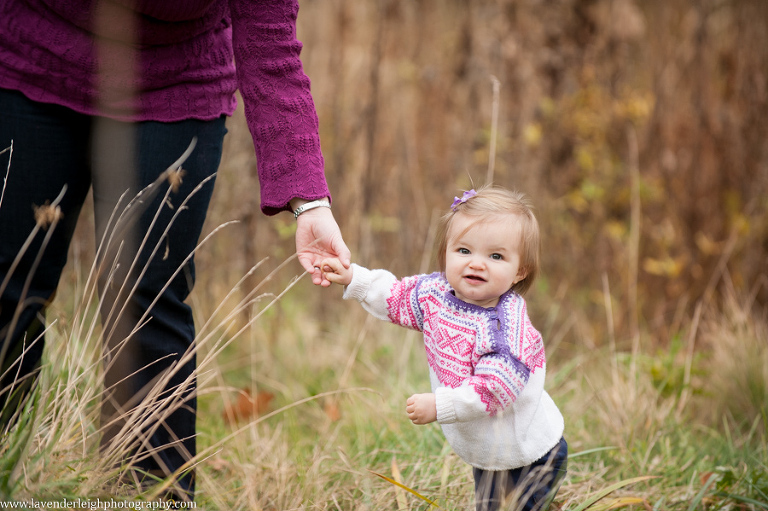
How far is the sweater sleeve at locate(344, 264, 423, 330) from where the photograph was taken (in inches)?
63.9

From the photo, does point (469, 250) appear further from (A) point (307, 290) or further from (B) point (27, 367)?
(A) point (307, 290)

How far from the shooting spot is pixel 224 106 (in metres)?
1.70

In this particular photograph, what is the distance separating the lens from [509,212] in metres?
1.54

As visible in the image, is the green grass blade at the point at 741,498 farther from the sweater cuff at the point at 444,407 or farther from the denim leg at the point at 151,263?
the denim leg at the point at 151,263

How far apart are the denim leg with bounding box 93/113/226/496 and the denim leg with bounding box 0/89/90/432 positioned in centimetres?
A: 6

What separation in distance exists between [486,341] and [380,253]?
8.79 ft

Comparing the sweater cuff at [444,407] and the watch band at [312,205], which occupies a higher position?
the watch band at [312,205]

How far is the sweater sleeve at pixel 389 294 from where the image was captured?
1624mm

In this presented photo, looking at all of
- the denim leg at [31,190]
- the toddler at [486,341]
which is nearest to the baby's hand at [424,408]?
the toddler at [486,341]

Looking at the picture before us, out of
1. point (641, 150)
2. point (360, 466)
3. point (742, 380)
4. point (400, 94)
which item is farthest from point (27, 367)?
point (641, 150)

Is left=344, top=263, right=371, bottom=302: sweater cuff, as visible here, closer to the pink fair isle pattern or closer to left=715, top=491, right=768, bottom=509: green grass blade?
the pink fair isle pattern

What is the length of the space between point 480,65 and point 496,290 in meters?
3.00

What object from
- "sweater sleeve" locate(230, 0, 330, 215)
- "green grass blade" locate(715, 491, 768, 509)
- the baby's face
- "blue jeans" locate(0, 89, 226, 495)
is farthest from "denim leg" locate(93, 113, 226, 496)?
"green grass blade" locate(715, 491, 768, 509)

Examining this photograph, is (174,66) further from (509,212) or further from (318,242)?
(509,212)
